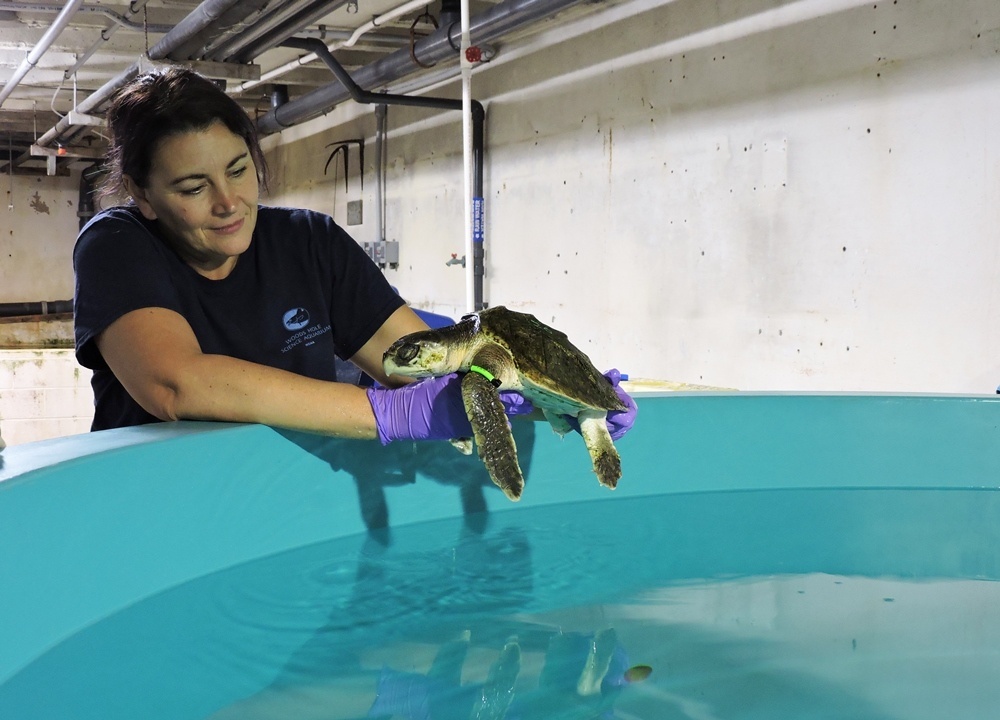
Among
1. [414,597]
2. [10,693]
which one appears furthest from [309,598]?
[10,693]

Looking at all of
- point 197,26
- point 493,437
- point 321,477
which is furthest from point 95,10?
point 493,437

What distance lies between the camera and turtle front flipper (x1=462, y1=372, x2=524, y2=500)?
3.29ft

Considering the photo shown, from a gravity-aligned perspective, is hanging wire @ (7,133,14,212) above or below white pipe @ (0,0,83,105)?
above

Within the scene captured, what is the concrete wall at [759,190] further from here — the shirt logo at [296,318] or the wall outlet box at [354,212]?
the shirt logo at [296,318]

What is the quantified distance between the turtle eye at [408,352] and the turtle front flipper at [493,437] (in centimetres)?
12

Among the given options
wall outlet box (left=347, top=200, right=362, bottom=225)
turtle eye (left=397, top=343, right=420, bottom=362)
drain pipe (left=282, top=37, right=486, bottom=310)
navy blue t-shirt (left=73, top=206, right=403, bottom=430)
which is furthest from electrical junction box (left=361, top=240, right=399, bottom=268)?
turtle eye (left=397, top=343, right=420, bottom=362)

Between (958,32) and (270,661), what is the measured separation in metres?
2.50

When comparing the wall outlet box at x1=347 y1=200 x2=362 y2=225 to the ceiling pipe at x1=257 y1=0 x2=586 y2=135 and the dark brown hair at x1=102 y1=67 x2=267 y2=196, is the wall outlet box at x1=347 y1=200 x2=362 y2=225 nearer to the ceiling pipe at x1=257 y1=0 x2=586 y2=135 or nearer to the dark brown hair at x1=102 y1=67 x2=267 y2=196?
the ceiling pipe at x1=257 y1=0 x2=586 y2=135

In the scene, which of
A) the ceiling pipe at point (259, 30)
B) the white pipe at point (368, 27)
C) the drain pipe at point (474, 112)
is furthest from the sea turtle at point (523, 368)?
the drain pipe at point (474, 112)

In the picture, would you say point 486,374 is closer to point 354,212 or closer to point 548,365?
point 548,365

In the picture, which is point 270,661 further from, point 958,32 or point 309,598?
point 958,32

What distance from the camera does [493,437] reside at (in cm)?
100

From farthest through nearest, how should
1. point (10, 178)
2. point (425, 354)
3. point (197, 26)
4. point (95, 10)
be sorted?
point (10, 178)
point (95, 10)
point (197, 26)
point (425, 354)

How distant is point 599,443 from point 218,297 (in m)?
0.59
